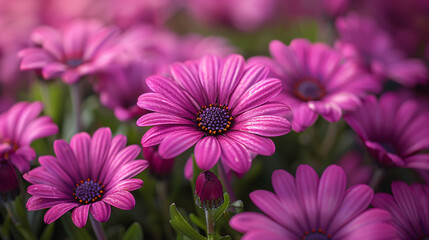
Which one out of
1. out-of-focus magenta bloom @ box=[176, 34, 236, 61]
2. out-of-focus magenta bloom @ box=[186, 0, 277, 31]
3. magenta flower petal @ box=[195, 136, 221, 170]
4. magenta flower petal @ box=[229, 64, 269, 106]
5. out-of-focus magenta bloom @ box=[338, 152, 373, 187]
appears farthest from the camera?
out-of-focus magenta bloom @ box=[186, 0, 277, 31]

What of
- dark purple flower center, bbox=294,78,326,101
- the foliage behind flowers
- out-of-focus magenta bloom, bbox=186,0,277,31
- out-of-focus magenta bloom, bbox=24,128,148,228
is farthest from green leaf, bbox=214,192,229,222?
out-of-focus magenta bloom, bbox=186,0,277,31

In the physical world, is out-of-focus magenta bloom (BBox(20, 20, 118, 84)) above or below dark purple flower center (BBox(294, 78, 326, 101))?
above

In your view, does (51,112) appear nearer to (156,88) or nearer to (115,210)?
(115,210)

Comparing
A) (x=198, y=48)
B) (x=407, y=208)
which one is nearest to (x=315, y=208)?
(x=407, y=208)

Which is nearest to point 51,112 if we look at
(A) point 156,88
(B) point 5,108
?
(B) point 5,108

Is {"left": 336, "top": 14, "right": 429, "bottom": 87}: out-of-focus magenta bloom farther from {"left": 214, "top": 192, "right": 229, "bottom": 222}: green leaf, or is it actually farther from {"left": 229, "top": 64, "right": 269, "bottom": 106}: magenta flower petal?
{"left": 214, "top": 192, "right": 229, "bottom": 222}: green leaf
